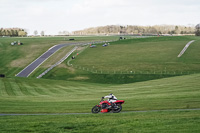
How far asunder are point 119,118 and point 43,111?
1013cm

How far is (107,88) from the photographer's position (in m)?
59.5

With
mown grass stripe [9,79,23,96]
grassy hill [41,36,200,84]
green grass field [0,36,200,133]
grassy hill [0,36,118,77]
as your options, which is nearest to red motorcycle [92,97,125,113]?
green grass field [0,36,200,133]

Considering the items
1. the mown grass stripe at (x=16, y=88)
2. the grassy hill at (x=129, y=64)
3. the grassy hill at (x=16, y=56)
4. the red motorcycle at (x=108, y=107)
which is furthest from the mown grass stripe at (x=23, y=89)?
the grassy hill at (x=16, y=56)

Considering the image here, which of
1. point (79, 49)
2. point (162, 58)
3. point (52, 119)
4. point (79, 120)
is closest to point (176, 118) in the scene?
point (79, 120)

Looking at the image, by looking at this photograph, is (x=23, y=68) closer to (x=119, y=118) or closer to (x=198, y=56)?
(x=198, y=56)

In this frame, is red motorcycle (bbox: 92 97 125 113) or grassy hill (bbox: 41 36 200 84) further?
grassy hill (bbox: 41 36 200 84)

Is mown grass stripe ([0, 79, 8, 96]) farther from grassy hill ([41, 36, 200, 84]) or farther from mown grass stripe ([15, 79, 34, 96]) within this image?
grassy hill ([41, 36, 200, 84])

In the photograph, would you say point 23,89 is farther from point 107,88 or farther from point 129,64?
point 129,64

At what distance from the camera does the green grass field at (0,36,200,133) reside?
2359 cm

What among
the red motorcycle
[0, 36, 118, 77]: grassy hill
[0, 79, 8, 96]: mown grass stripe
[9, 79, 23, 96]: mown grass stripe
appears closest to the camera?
the red motorcycle

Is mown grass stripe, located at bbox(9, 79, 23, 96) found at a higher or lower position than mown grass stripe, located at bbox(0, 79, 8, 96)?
lower

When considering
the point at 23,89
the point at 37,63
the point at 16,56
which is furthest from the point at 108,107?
the point at 16,56

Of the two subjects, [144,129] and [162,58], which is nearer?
[144,129]

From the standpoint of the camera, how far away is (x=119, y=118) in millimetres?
25672
